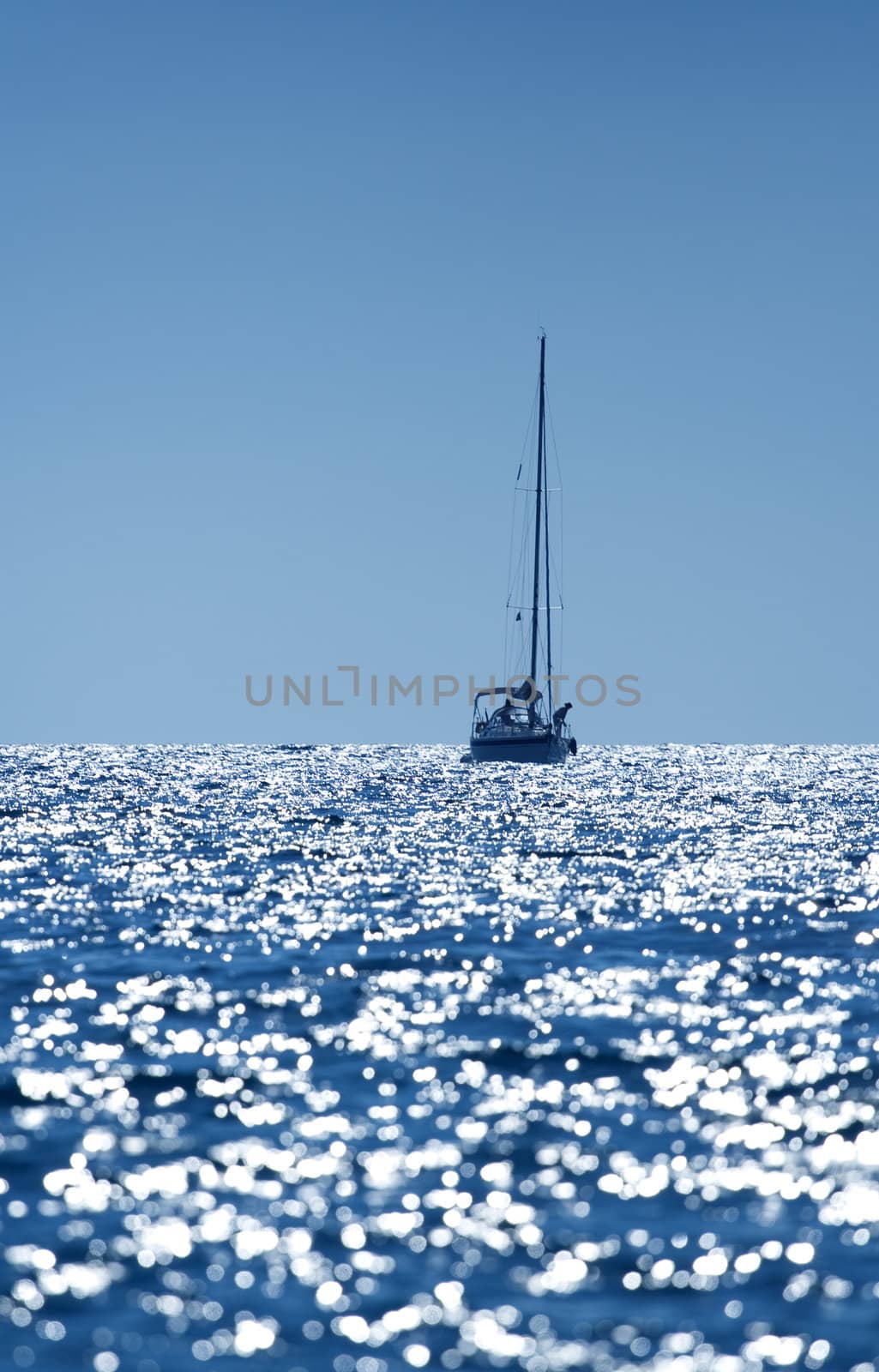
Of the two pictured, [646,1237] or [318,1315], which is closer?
[318,1315]

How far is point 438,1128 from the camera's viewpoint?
38.0 feet

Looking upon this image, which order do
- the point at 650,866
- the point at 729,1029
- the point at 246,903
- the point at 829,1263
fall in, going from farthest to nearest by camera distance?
the point at 650,866, the point at 246,903, the point at 729,1029, the point at 829,1263

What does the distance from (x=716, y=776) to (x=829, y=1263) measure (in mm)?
91063

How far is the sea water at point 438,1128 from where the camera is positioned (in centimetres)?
801

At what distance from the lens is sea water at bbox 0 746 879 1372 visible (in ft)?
26.3

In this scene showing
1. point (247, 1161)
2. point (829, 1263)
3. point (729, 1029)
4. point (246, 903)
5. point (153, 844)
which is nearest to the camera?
point (829, 1263)

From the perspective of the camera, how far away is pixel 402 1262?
8.82 m

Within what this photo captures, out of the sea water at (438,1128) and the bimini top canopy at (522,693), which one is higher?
the bimini top canopy at (522,693)

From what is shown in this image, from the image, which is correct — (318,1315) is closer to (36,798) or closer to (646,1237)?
(646,1237)

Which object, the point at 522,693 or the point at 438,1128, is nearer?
the point at 438,1128

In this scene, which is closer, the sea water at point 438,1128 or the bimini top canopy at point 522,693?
the sea water at point 438,1128

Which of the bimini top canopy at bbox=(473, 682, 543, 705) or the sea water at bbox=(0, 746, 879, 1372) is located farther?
the bimini top canopy at bbox=(473, 682, 543, 705)

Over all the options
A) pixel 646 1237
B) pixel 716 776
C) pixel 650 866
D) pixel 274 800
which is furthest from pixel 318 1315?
pixel 716 776

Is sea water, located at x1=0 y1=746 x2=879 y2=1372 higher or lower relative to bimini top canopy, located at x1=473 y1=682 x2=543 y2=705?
lower
